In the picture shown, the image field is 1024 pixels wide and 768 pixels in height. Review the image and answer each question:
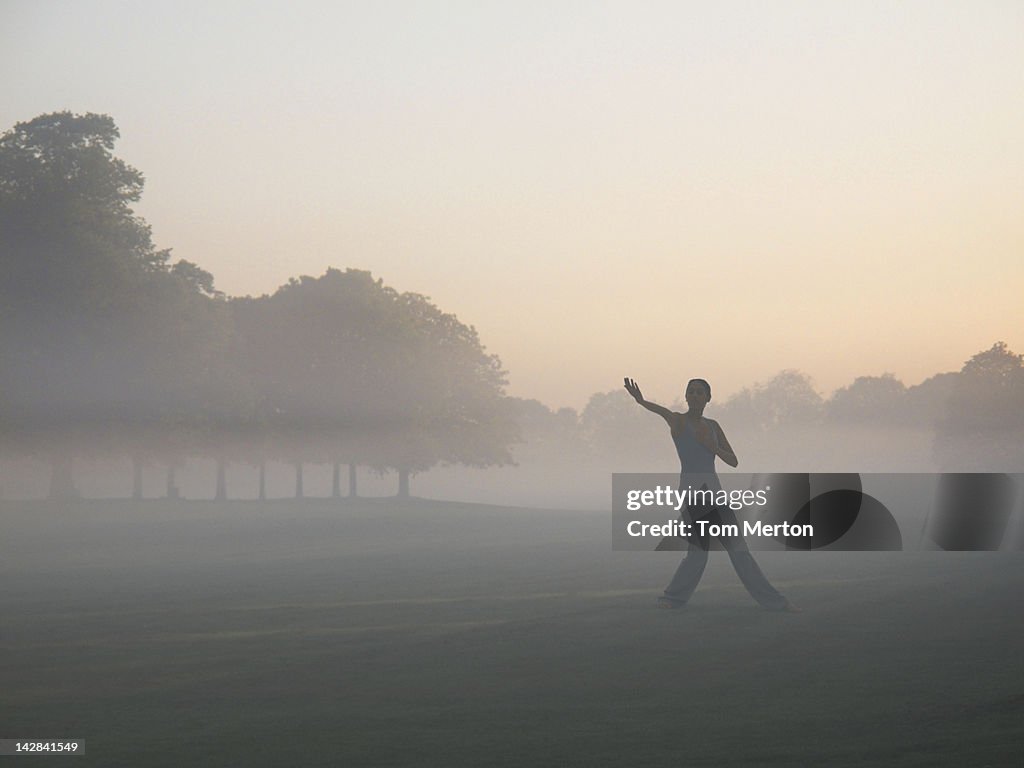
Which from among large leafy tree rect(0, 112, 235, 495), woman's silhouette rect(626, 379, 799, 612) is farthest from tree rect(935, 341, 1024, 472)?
woman's silhouette rect(626, 379, 799, 612)

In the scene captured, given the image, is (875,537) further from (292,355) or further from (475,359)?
(475,359)

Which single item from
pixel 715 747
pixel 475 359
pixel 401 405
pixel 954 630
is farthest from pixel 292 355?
pixel 715 747

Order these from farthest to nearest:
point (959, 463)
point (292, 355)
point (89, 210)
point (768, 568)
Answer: point (959, 463) < point (292, 355) < point (89, 210) < point (768, 568)

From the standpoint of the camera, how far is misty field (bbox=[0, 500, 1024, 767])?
9.11 metres

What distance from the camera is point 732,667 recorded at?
1239 centimetres

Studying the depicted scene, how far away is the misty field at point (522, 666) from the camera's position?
911 centimetres

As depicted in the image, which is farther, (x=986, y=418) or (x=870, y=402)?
(x=870, y=402)

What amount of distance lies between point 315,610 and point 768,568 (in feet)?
34.4

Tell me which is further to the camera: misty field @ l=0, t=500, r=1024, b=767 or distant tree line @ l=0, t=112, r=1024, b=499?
distant tree line @ l=0, t=112, r=1024, b=499

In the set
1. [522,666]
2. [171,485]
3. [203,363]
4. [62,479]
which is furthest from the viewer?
[171,485]

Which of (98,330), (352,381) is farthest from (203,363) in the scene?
(352,381)

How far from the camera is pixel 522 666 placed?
12758 mm

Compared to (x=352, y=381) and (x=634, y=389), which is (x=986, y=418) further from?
(x=634, y=389)

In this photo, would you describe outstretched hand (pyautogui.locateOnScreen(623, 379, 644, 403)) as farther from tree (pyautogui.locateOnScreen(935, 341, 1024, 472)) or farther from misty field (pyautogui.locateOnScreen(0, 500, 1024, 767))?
tree (pyautogui.locateOnScreen(935, 341, 1024, 472))
